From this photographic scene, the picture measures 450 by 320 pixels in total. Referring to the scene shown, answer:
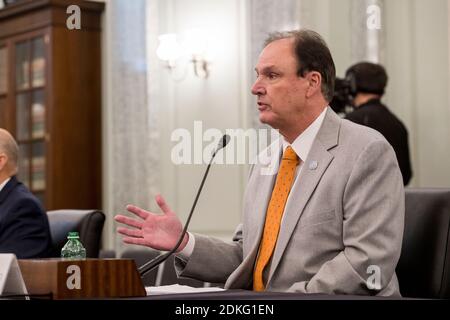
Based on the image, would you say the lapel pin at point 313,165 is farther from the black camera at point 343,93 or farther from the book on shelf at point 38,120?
the book on shelf at point 38,120

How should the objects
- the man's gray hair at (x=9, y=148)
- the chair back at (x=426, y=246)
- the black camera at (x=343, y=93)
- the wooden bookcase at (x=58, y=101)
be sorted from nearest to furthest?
the chair back at (x=426, y=246) < the man's gray hair at (x=9, y=148) < the black camera at (x=343, y=93) < the wooden bookcase at (x=58, y=101)

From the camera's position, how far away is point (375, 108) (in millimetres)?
3781

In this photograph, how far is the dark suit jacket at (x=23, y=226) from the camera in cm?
288

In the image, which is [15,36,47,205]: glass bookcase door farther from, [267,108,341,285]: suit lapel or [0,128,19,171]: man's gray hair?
[267,108,341,285]: suit lapel

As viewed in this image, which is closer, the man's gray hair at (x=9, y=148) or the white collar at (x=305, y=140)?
the white collar at (x=305, y=140)

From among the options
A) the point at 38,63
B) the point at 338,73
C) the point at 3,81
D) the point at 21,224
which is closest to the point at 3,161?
the point at 21,224

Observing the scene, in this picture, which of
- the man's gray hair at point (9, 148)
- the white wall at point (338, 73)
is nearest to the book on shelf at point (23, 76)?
the white wall at point (338, 73)

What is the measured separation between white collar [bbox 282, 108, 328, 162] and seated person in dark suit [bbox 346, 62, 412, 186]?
168 cm

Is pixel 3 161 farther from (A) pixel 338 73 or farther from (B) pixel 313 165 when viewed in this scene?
(A) pixel 338 73

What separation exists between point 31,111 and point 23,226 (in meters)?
3.79

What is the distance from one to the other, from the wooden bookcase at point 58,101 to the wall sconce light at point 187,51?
1.10 m

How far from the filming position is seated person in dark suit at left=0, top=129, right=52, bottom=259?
2.88 m

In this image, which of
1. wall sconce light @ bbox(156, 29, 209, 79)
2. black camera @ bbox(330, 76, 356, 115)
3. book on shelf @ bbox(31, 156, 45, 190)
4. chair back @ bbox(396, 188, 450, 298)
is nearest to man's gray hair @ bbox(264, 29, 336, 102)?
chair back @ bbox(396, 188, 450, 298)

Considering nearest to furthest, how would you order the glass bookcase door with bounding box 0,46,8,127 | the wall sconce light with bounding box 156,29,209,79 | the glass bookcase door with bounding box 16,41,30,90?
the wall sconce light with bounding box 156,29,209,79 → the glass bookcase door with bounding box 16,41,30,90 → the glass bookcase door with bounding box 0,46,8,127
